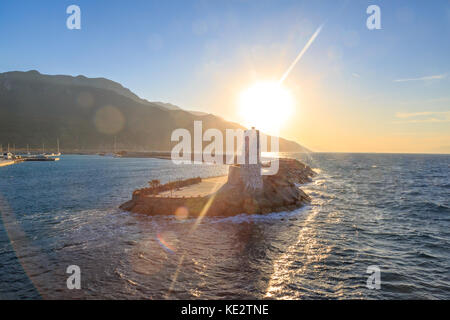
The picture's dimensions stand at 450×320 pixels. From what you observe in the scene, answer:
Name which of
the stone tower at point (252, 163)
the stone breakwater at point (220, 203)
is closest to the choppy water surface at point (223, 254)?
the stone breakwater at point (220, 203)

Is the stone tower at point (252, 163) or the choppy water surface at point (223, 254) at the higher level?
the stone tower at point (252, 163)

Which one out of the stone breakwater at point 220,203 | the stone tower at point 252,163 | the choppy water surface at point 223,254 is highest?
the stone tower at point 252,163

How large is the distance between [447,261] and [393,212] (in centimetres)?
1608

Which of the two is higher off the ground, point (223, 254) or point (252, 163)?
point (252, 163)

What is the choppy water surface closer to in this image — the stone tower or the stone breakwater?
the stone breakwater

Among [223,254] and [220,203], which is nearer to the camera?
[223,254]

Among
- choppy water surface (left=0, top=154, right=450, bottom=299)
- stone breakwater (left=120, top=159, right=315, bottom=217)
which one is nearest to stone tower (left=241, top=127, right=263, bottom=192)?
stone breakwater (left=120, top=159, right=315, bottom=217)

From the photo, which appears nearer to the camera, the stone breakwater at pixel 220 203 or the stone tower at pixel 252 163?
the stone breakwater at pixel 220 203

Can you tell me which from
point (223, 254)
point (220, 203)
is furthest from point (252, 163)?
point (223, 254)

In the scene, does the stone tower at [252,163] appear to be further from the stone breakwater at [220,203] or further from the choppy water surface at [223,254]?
the choppy water surface at [223,254]

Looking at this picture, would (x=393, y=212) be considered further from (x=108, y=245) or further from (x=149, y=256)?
(x=108, y=245)

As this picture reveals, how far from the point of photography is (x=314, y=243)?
19.5m

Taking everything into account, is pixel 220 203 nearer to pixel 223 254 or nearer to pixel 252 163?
pixel 252 163
